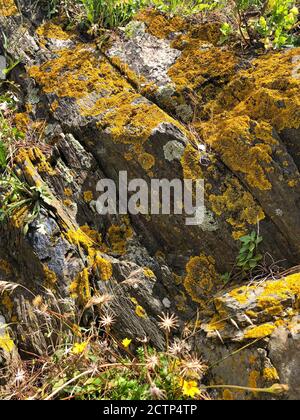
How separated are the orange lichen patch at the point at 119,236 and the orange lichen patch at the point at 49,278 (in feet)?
1.78

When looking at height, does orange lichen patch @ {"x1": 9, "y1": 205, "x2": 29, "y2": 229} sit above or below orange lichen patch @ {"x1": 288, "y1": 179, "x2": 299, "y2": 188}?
below

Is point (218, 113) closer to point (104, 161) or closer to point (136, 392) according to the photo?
point (104, 161)

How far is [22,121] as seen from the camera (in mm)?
4289

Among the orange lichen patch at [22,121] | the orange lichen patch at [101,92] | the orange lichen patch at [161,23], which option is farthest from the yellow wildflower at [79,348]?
the orange lichen patch at [161,23]

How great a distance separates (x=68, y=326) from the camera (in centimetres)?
306

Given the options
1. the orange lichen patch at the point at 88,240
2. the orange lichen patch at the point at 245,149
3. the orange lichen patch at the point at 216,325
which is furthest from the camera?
the orange lichen patch at the point at 88,240

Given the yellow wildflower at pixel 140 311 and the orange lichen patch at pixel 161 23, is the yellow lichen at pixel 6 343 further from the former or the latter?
the orange lichen patch at pixel 161 23

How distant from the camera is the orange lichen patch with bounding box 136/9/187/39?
14.6ft

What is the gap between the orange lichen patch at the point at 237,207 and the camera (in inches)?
129

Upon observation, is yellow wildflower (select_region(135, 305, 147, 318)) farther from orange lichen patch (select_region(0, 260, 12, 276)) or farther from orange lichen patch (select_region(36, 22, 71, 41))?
orange lichen patch (select_region(36, 22, 71, 41))

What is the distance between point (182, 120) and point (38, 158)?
1434 millimetres

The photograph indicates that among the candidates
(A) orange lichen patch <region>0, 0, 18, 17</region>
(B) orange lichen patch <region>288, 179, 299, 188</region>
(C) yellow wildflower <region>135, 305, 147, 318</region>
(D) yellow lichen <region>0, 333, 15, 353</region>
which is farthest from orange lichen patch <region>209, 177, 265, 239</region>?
(A) orange lichen patch <region>0, 0, 18, 17</region>

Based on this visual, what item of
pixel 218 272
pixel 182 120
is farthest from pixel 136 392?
pixel 182 120

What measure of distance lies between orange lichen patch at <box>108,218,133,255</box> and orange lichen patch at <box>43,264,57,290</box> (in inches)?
21.4
